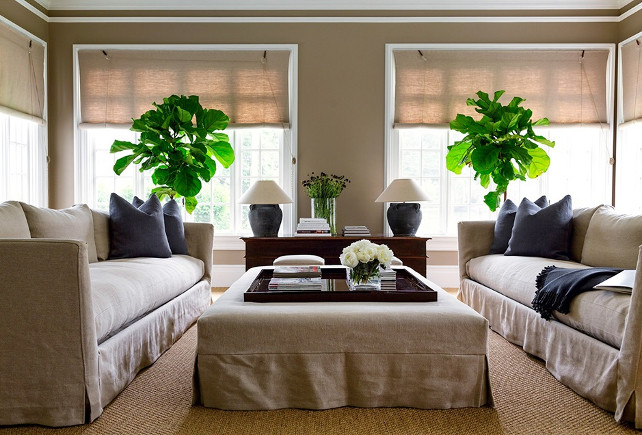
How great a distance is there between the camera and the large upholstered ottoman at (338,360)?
2.17 metres

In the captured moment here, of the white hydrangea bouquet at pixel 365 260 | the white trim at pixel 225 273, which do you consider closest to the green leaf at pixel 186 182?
the white trim at pixel 225 273

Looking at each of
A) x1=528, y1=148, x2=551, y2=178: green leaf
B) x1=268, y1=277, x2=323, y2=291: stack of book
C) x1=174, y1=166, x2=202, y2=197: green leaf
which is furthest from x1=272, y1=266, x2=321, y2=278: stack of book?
x1=528, y1=148, x2=551, y2=178: green leaf

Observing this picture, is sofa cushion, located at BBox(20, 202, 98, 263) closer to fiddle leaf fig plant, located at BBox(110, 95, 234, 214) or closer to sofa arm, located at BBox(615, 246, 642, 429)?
fiddle leaf fig plant, located at BBox(110, 95, 234, 214)

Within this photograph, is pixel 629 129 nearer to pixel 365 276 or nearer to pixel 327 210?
pixel 327 210

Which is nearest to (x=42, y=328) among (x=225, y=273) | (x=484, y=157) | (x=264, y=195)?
(x=264, y=195)

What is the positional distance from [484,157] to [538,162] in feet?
2.10

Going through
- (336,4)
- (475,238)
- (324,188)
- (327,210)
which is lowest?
(475,238)

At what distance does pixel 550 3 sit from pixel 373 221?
2865 millimetres

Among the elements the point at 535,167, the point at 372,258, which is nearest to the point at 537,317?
the point at 372,258

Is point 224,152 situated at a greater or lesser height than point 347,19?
lesser

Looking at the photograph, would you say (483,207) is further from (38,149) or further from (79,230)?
(38,149)

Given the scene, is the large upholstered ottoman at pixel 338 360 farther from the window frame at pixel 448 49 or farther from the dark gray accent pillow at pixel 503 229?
the window frame at pixel 448 49

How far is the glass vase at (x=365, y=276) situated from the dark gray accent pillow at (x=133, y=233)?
1696 mm

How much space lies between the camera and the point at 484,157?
15.5ft
